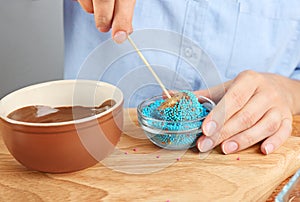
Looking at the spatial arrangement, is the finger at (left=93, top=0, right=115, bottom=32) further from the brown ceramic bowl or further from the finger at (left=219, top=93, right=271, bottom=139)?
the finger at (left=219, top=93, right=271, bottom=139)

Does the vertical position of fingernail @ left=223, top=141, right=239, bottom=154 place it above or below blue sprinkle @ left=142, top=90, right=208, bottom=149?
below

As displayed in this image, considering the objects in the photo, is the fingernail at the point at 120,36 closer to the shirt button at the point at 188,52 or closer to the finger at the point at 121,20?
the finger at the point at 121,20

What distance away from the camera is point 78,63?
112 cm

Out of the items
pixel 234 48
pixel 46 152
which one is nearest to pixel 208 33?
pixel 234 48

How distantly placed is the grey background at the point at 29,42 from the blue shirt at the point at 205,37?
561 millimetres

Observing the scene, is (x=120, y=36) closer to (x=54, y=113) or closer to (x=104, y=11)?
(x=104, y=11)

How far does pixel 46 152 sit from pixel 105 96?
0.45ft

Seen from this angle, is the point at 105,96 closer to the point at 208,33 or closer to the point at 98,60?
the point at 98,60

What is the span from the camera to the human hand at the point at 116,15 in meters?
0.65

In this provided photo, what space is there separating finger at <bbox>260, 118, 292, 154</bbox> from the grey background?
1.08 m

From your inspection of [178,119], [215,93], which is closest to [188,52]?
[215,93]

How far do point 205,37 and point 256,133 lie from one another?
0.34 meters

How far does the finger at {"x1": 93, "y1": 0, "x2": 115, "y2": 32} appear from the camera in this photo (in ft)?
2.11

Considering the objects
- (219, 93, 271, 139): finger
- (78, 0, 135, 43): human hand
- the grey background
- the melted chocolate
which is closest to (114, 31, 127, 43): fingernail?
(78, 0, 135, 43): human hand
